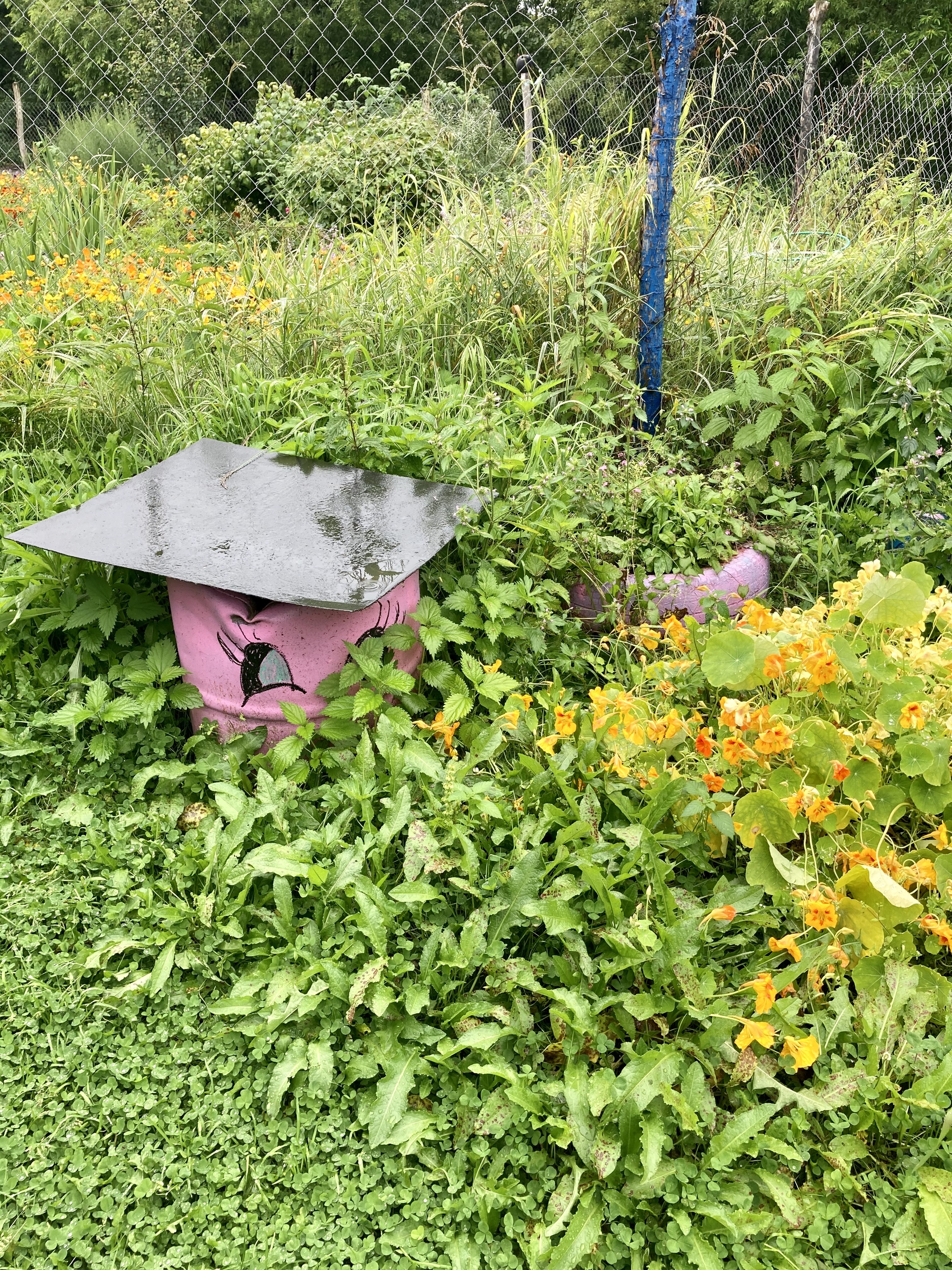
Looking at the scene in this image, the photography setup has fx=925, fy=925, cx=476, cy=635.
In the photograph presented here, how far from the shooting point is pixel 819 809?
5.96 ft

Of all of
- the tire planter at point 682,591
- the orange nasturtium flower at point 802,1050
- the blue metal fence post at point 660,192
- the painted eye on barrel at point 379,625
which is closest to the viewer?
the orange nasturtium flower at point 802,1050

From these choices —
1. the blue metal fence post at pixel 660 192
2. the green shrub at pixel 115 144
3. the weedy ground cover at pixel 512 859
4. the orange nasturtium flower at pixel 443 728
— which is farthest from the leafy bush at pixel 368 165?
the orange nasturtium flower at pixel 443 728

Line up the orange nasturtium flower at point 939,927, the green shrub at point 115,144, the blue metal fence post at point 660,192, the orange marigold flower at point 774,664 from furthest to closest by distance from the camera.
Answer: the green shrub at point 115,144, the blue metal fence post at point 660,192, the orange marigold flower at point 774,664, the orange nasturtium flower at point 939,927

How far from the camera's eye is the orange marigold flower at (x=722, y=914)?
1.79m

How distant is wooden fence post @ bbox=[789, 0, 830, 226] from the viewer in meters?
5.48

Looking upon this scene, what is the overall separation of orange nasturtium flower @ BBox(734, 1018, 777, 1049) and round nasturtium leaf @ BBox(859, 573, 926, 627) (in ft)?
3.10

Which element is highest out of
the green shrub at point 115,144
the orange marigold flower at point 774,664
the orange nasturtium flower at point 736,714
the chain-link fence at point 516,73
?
the chain-link fence at point 516,73

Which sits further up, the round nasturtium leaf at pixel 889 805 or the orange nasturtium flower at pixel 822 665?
the orange nasturtium flower at pixel 822 665

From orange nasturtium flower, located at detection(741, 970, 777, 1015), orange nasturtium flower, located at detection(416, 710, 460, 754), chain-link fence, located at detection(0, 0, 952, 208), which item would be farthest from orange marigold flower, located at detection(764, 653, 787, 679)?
chain-link fence, located at detection(0, 0, 952, 208)

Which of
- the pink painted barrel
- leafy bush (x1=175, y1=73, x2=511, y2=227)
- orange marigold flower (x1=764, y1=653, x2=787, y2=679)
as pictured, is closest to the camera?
orange marigold flower (x1=764, y1=653, x2=787, y2=679)

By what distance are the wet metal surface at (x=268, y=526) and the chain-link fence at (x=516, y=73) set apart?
1.97 m

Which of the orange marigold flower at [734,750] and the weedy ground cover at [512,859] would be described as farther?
the orange marigold flower at [734,750]

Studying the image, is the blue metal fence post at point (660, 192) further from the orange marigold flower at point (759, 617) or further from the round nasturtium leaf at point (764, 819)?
the round nasturtium leaf at point (764, 819)

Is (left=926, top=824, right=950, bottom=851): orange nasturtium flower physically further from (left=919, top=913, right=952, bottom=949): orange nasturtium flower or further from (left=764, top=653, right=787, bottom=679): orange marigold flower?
(left=764, top=653, right=787, bottom=679): orange marigold flower
